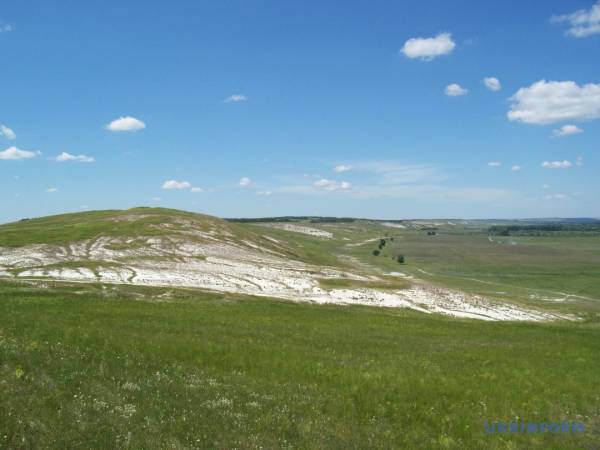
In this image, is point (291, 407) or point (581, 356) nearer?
point (291, 407)

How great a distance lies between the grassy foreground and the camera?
442 inches

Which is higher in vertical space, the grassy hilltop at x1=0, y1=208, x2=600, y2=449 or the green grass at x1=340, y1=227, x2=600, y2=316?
the grassy hilltop at x1=0, y1=208, x2=600, y2=449

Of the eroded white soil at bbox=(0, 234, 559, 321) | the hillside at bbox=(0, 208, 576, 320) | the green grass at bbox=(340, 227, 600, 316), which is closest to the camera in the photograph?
the eroded white soil at bbox=(0, 234, 559, 321)

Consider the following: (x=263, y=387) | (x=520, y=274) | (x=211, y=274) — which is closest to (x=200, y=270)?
(x=211, y=274)

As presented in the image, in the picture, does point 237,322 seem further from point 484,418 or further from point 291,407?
point 484,418

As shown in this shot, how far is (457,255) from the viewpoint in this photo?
180250mm

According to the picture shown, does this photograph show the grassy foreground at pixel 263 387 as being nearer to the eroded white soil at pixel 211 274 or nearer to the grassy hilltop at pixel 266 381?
the grassy hilltop at pixel 266 381

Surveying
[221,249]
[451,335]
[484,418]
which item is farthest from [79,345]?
[221,249]

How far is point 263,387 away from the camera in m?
14.6

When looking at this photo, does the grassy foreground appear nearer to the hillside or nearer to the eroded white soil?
the eroded white soil

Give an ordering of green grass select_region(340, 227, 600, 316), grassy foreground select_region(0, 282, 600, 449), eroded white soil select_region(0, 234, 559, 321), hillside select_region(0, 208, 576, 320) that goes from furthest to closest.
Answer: green grass select_region(340, 227, 600, 316) → hillside select_region(0, 208, 576, 320) → eroded white soil select_region(0, 234, 559, 321) → grassy foreground select_region(0, 282, 600, 449)

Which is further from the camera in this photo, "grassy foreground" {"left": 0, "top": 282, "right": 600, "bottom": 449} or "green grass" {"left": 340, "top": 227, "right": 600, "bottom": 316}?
"green grass" {"left": 340, "top": 227, "right": 600, "bottom": 316}

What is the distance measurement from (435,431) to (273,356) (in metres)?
7.56

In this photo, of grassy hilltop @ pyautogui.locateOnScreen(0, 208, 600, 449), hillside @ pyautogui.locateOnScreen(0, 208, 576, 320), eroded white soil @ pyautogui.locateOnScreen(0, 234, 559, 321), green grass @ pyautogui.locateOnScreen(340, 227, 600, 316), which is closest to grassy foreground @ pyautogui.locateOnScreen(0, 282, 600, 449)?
grassy hilltop @ pyautogui.locateOnScreen(0, 208, 600, 449)
